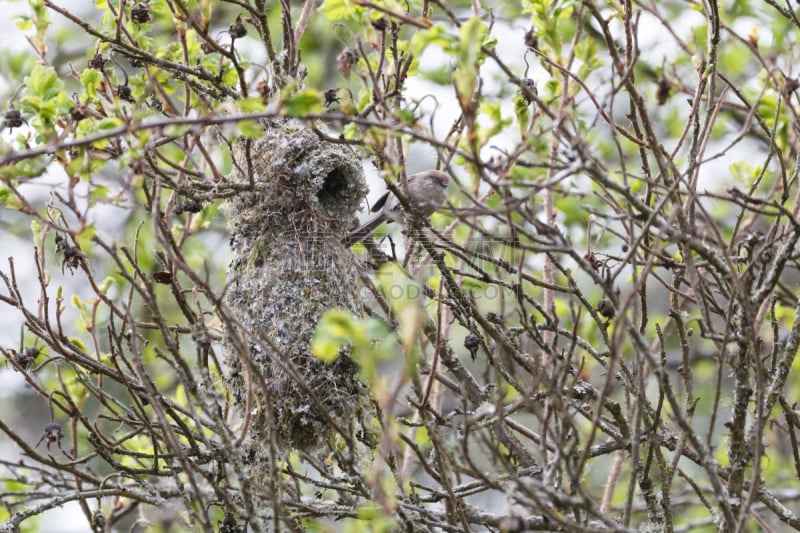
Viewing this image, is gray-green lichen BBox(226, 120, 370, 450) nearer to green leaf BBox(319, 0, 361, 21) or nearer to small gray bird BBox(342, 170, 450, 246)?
A: small gray bird BBox(342, 170, 450, 246)

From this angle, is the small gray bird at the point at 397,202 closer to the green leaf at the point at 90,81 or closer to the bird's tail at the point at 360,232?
the bird's tail at the point at 360,232

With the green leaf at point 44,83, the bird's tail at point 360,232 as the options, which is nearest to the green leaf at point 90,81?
the green leaf at point 44,83

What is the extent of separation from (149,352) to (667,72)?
4030 mm

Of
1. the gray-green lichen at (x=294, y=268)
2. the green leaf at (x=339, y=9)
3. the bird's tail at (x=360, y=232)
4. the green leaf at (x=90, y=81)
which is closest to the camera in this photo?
the green leaf at (x=339, y=9)

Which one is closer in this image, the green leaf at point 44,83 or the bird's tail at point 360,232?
the green leaf at point 44,83

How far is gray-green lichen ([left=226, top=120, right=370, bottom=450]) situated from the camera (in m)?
3.90

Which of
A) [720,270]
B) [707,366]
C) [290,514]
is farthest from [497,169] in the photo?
[707,366]

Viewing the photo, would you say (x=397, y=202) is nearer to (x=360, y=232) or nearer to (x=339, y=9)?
(x=360, y=232)

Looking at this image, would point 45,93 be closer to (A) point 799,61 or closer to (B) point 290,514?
(B) point 290,514

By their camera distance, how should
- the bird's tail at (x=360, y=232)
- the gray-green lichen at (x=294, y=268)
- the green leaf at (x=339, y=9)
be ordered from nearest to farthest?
the green leaf at (x=339, y=9) < the gray-green lichen at (x=294, y=268) < the bird's tail at (x=360, y=232)

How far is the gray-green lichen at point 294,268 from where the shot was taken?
3902 mm

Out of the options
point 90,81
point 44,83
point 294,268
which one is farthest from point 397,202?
point 44,83

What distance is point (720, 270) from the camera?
2.93 meters

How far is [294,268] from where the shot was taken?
13.4ft
